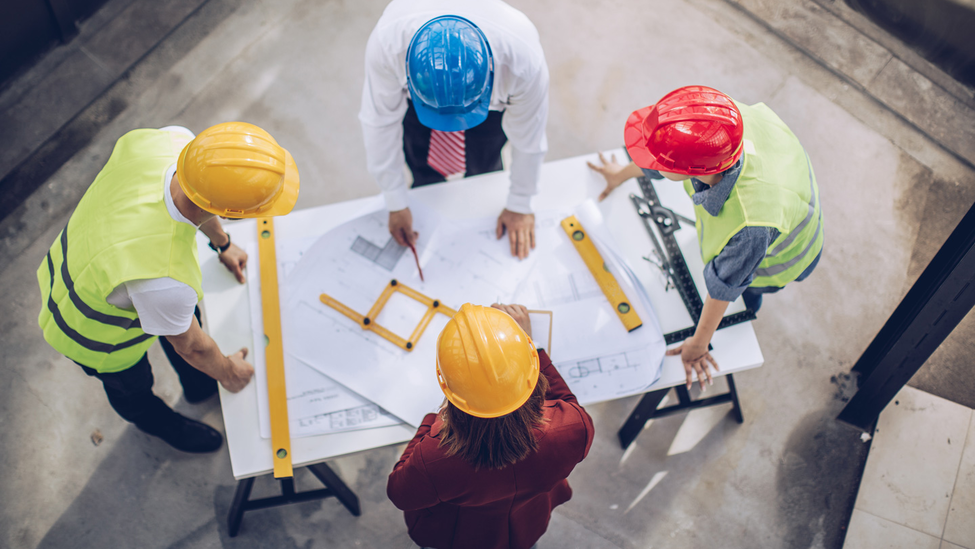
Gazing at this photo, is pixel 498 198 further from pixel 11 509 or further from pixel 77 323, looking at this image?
pixel 11 509

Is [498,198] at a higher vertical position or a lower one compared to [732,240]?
lower

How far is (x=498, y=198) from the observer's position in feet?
7.14

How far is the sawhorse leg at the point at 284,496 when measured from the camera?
7.97 ft

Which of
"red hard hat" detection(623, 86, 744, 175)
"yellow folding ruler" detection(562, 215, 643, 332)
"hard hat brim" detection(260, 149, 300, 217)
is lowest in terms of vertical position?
"yellow folding ruler" detection(562, 215, 643, 332)

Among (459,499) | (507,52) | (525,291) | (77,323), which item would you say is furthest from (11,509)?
(507,52)

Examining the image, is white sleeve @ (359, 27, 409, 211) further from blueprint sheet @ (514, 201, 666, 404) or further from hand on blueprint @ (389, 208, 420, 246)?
blueprint sheet @ (514, 201, 666, 404)

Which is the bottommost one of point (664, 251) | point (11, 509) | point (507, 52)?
point (11, 509)

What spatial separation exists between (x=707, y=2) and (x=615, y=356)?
2.99 metres

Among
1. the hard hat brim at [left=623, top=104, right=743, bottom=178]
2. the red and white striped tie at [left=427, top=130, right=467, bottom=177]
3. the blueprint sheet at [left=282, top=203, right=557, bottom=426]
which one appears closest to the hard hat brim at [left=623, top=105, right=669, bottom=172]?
the hard hat brim at [left=623, top=104, right=743, bottom=178]

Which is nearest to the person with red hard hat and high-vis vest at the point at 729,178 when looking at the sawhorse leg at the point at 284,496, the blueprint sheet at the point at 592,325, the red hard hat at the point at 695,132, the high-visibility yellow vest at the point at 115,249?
the red hard hat at the point at 695,132

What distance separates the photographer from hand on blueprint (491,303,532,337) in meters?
1.79

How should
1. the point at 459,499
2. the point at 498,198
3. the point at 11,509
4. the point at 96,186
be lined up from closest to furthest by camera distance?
the point at 459,499
the point at 96,186
the point at 498,198
the point at 11,509

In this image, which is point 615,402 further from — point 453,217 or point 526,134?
point 526,134

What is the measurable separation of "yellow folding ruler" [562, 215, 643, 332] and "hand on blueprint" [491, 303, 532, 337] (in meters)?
0.34
